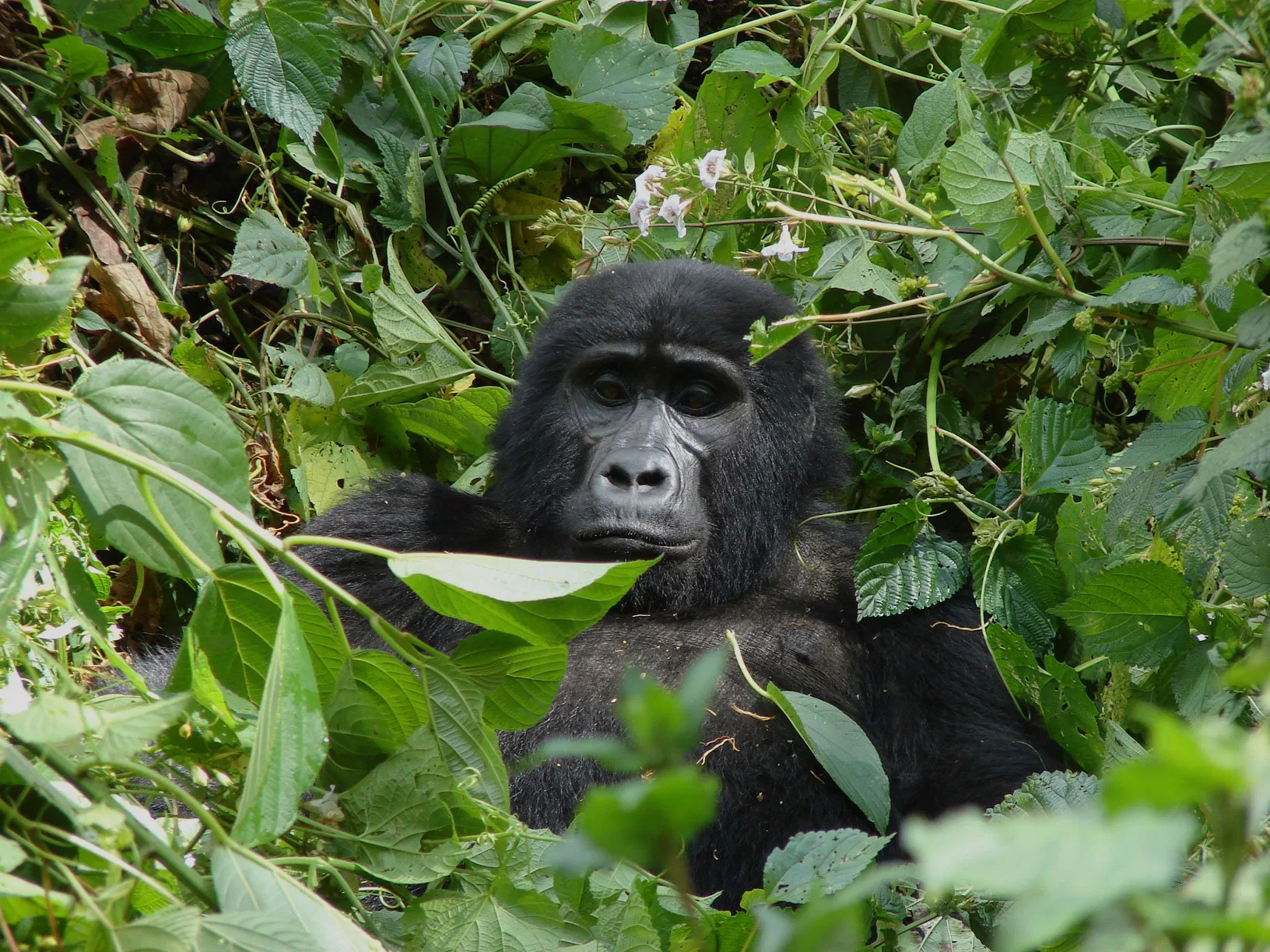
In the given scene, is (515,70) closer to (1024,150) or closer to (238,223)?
(238,223)

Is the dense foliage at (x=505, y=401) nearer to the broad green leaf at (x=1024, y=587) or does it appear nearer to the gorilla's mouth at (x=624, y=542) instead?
the broad green leaf at (x=1024, y=587)

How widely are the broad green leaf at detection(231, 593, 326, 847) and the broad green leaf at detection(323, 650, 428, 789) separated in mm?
239

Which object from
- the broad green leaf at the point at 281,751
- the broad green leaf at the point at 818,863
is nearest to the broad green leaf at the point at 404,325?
the broad green leaf at the point at 818,863

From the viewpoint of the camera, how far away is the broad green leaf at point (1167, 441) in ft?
6.90

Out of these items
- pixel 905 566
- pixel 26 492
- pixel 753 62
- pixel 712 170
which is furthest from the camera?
pixel 753 62

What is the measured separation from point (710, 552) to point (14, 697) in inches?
64.6

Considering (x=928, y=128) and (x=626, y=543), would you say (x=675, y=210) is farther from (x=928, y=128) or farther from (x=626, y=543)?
(x=928, y=128)

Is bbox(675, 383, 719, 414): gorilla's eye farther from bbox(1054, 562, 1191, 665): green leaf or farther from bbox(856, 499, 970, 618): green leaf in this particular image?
bbox(1054, 562, 1191, 665): green leaf

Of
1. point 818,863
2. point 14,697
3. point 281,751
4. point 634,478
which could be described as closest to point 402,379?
point 634,478

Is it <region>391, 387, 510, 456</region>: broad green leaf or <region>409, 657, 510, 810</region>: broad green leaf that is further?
<region>391, 387, 510, 456</region>: broad green leaf

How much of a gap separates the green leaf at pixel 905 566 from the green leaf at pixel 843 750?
45cm

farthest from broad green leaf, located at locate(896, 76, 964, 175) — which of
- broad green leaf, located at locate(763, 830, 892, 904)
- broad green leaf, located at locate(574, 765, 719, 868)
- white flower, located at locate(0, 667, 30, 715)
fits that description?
broad green leaf, located at locate(574, 765, 719, 868)

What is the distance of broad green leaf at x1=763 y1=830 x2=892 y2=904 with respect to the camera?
154 cm

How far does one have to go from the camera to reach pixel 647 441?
2.96m
